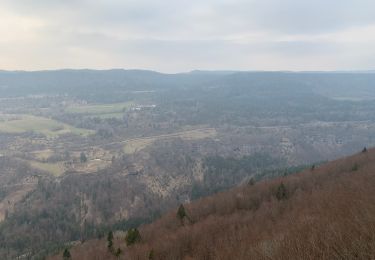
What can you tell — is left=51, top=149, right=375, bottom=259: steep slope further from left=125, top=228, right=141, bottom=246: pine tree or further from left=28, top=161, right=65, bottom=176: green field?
left=28, top=161, right=65, bottom=176: green field

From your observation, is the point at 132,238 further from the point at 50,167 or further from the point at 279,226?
the point at 50,167

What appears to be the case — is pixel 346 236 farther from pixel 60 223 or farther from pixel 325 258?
pixel 60 223

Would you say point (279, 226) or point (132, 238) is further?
point (132, 238)

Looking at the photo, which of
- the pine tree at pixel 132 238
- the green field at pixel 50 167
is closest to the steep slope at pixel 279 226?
the pine tree at pixel 132 238

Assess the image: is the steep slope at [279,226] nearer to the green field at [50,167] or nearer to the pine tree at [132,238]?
the pine tree at [132,238]

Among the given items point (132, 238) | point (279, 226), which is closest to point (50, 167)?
point (132, 238)

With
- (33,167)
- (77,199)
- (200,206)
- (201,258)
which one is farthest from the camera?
(33,167)

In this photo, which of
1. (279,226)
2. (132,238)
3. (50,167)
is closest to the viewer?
(279,226)

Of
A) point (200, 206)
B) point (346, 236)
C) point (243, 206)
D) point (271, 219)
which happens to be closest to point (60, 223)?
point (200, 206)
